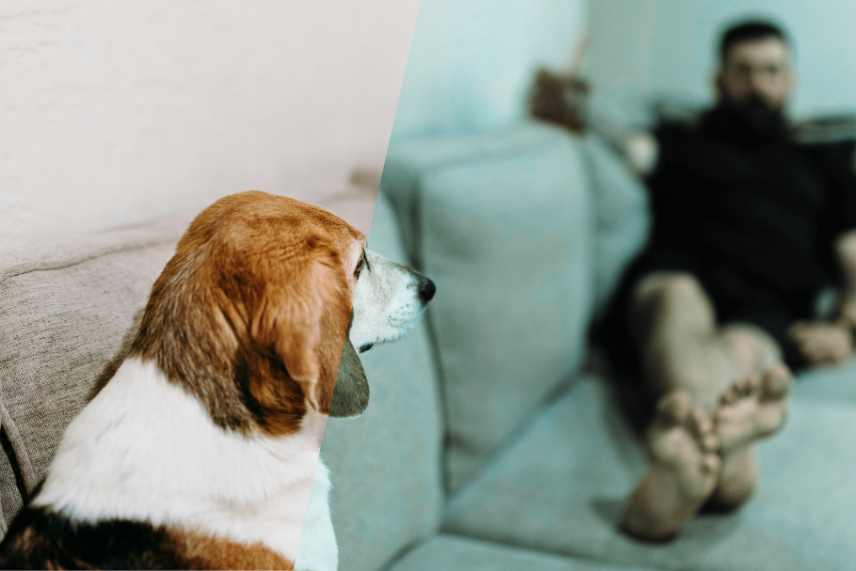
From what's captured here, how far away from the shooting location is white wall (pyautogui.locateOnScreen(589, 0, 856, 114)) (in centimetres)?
271

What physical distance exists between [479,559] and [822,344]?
3.51ft

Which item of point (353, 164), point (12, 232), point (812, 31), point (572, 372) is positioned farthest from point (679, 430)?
point (812, 31)

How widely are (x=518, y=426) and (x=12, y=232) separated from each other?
0.90 meters

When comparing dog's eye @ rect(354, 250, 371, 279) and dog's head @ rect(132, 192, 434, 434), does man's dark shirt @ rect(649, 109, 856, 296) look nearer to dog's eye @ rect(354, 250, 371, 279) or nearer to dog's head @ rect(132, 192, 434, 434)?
dog's eye @ rect(354, 250, 371, 279)

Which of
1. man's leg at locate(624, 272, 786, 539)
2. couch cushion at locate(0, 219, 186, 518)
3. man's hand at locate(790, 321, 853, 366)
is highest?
couch cushion at locate(0, 219, 186, 518)

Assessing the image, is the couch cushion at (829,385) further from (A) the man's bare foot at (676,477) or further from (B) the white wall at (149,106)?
(B) the white wall at (149,106)

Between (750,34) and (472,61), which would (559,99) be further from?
(750,34)

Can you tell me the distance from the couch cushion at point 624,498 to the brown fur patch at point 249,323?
0.64m

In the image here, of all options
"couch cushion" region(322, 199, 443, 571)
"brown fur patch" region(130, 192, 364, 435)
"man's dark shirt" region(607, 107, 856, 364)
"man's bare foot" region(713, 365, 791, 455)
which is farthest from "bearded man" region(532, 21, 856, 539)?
"brown fur patch" region(130, 192, 364, 435)

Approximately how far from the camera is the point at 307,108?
2.21 feet

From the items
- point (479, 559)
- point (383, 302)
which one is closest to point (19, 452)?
point (383, 302)

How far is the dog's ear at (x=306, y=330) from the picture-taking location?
0.49 m

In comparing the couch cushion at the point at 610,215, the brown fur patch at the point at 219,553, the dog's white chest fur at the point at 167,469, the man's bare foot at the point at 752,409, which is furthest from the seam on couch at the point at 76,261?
the couch cushion at the point at 610,215

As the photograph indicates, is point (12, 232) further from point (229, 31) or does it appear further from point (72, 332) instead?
point (229, 31)
